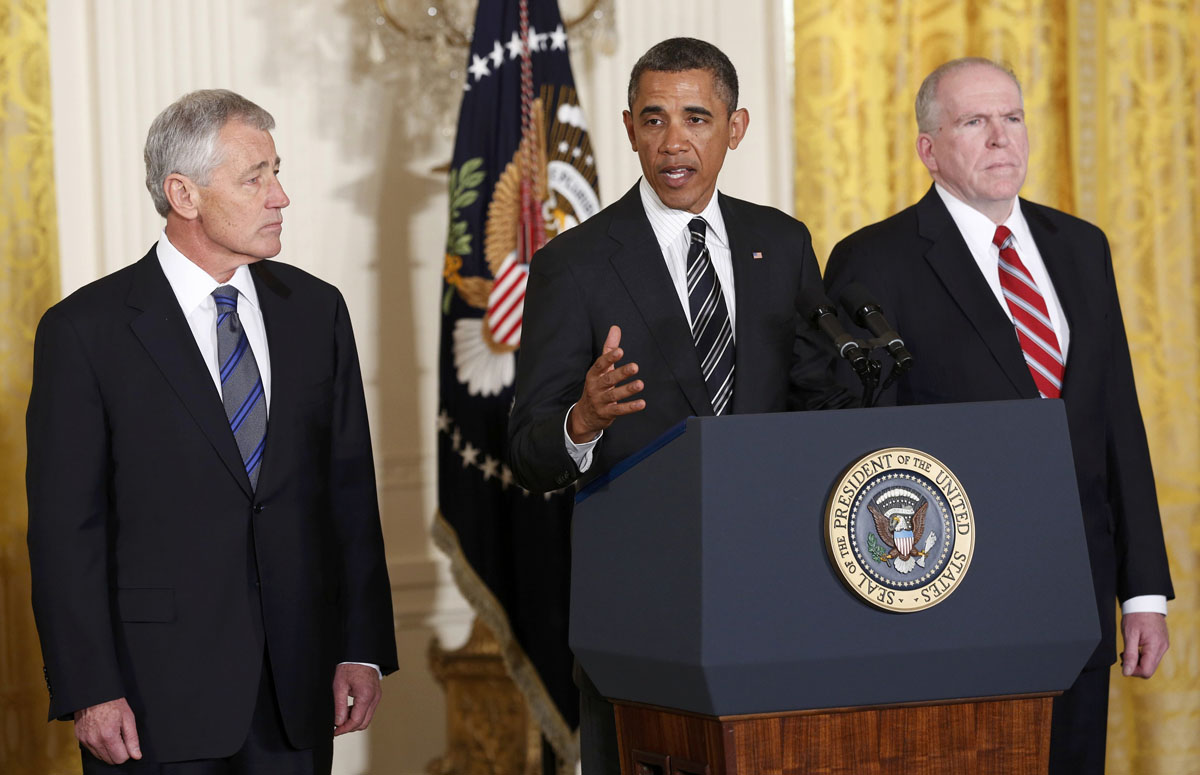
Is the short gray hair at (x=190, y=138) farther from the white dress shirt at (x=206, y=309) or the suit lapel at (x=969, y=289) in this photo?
the suit lapel at (x=969, y=289)

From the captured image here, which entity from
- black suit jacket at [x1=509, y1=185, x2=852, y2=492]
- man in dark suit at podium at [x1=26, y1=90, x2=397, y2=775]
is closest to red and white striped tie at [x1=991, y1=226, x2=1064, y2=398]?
Answer: black suit jacket at [x1=509, y1=185, x2=852, y2=492]

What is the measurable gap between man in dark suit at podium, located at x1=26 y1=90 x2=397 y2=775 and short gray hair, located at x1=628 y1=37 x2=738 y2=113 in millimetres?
730

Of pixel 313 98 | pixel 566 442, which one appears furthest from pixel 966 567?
pixel 313 98

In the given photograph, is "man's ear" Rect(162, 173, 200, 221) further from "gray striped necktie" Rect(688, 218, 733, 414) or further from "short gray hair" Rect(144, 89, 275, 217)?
"gray striped necktie" Rect(688, 218, 733, 414)

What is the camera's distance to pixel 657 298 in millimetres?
2291

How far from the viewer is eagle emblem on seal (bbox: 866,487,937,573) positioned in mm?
1712

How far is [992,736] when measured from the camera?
5.90ft

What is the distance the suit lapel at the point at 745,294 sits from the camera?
2.26 metres

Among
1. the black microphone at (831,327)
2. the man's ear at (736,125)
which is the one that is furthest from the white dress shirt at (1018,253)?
the black microphone at (831,327)

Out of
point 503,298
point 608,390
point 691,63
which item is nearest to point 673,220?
point 691,63

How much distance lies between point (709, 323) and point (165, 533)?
3.30 feet

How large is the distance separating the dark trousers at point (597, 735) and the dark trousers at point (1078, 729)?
93cm

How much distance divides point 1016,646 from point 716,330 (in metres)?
0.77

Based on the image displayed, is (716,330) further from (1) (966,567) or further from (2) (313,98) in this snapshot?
(2) (313,98)
